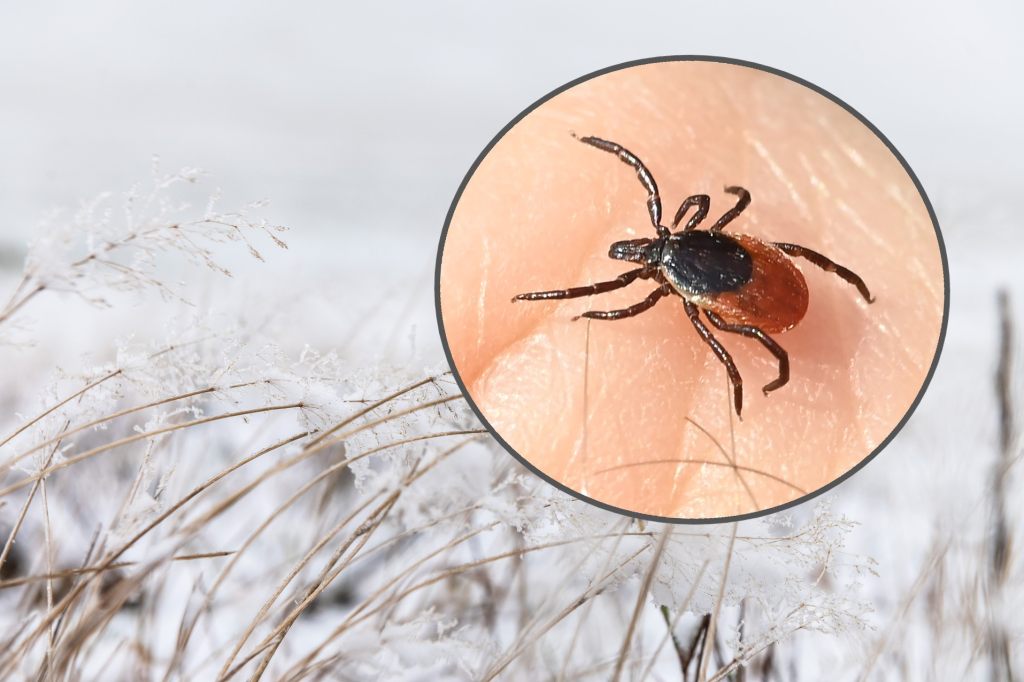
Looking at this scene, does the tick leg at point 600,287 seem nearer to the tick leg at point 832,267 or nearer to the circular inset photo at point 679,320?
the circular inset photo at point 679,320

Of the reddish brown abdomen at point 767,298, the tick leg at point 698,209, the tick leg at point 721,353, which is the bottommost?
the tick leg at point 721,353

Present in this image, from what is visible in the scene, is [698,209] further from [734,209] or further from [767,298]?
[767,298]

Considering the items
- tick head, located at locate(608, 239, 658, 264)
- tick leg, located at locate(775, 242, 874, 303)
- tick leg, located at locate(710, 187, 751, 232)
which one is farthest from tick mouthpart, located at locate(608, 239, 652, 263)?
tick leg, located at locate(775, 242, 874, 303)

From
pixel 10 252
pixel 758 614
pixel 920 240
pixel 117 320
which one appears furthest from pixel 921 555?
pixel 10 252

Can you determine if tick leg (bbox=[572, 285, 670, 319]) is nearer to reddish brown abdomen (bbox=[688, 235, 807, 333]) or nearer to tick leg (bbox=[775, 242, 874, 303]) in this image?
reddish brown abdomen (bbox=[688, 235, 807, 333])

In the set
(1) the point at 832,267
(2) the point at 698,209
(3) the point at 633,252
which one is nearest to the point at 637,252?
(3) the point at 633,252

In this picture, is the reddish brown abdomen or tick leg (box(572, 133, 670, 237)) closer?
the reddish brown abdomen

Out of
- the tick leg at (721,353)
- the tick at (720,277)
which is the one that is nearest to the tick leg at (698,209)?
the tick at (720,277)

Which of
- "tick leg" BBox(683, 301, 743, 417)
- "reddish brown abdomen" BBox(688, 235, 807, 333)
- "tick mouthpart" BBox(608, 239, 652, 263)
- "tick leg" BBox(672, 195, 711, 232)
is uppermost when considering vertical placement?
"tick leg" BBox(672, 195, 711, 232)
